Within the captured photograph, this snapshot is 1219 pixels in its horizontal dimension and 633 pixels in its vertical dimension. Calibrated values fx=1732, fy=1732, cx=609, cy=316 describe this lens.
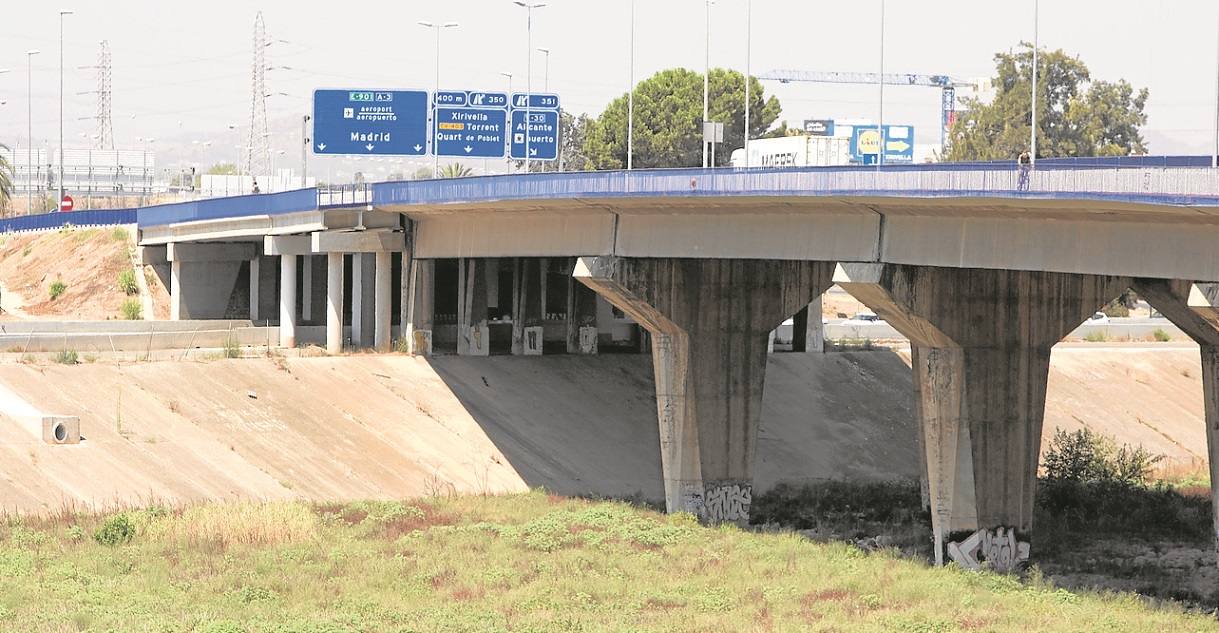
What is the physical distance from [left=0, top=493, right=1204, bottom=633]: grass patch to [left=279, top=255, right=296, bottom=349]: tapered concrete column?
22.2 m

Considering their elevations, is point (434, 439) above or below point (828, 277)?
below

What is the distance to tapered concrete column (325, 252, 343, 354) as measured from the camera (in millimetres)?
64000

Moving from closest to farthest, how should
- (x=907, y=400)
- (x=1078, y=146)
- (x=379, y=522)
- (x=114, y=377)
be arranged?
1. (x=379, y=522)
2. (x=114, y=377)
3. (x=907, y=400)
4. (x=1078, y=146)

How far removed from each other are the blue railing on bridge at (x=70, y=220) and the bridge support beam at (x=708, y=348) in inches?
1742

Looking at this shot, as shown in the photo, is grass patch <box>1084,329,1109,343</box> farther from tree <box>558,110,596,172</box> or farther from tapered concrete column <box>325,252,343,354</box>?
tree <box>558,110,596,172</box>

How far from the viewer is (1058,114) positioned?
108 metres

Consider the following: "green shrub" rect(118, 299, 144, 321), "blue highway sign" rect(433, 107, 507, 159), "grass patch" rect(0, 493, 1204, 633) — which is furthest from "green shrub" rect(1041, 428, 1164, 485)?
"green shrub" rect(118, 299, 144, 321)

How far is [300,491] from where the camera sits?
1906 inches

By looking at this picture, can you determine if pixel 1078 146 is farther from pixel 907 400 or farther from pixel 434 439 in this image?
pixel 434 439

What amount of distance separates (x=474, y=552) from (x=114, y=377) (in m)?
18.9

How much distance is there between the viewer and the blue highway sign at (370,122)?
67125mm

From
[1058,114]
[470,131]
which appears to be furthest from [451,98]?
[1058,114]

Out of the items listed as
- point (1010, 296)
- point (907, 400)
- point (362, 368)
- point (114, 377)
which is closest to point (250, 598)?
point (1010, 296)

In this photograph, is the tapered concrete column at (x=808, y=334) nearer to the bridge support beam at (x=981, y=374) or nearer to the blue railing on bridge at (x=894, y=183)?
the blue railing on bridge at (x=894, y=183)
